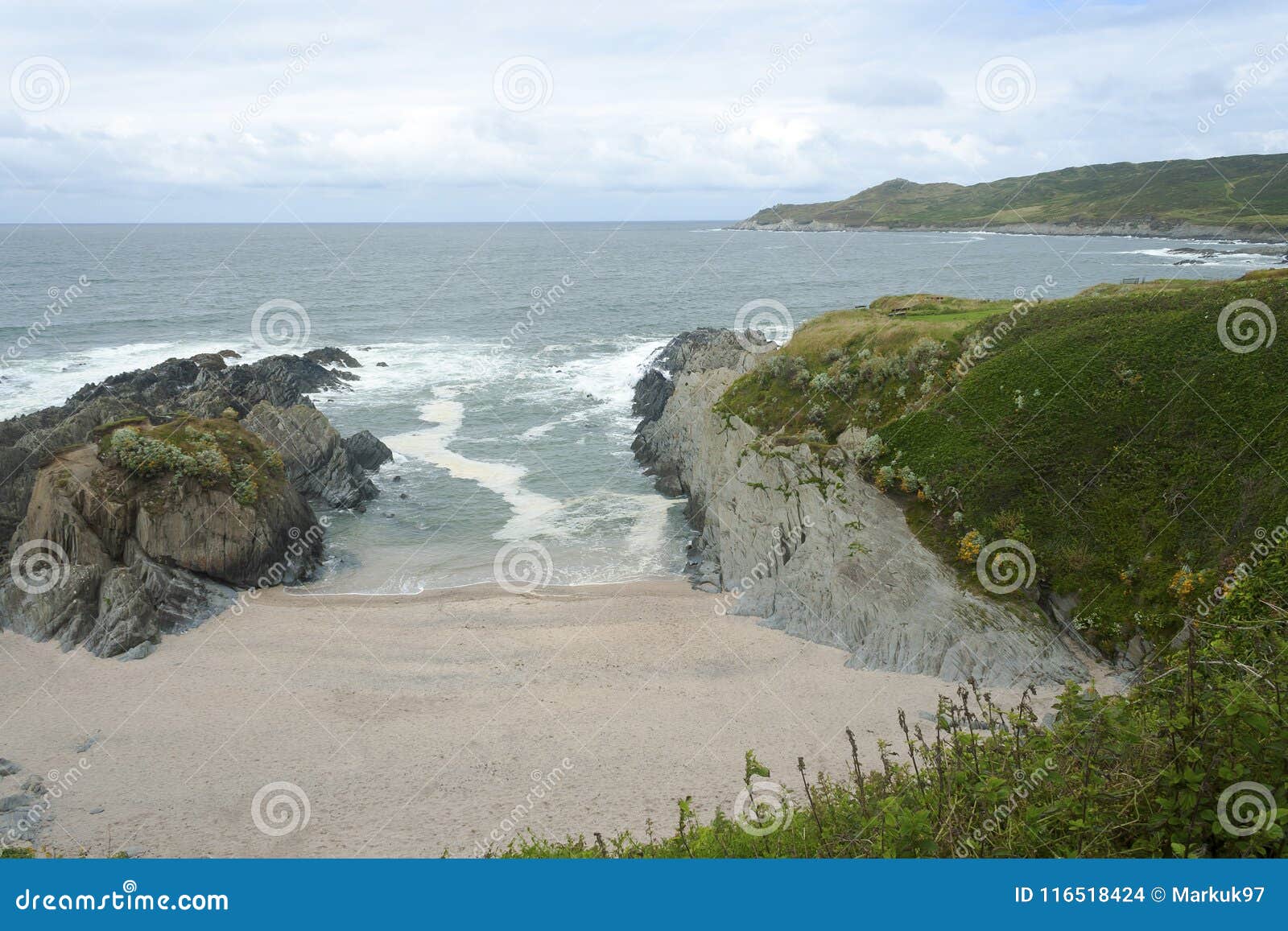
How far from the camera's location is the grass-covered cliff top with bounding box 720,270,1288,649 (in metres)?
21.2

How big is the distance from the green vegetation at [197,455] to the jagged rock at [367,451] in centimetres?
947

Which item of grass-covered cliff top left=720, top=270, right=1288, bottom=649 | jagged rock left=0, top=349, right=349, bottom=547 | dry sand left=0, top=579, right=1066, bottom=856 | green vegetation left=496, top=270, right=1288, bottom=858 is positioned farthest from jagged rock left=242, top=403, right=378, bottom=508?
grass-covered cliff top left=720, top=270, right=1288, bottom=649

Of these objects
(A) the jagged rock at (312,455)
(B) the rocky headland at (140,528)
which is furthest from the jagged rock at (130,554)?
(A) the jagged rock at (312,455)

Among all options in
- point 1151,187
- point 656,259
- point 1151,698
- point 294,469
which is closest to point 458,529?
point 294,469

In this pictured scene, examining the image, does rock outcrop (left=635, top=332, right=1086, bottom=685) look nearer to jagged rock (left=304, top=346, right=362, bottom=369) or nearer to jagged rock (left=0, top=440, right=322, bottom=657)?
jagged rock (left=0, top=440, right=322, bottom=657)

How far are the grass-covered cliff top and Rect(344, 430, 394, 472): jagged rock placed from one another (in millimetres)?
22453

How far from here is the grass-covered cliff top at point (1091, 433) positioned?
69.5 feet

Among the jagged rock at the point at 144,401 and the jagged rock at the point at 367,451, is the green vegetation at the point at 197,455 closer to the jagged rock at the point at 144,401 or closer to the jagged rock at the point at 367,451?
the jagged rock at the point at 144,401

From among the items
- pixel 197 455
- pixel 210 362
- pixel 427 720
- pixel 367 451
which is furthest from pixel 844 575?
pixel 210 362

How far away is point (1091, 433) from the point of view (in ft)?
79.7

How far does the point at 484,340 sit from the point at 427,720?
205ft

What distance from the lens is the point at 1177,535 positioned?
2139 centimetres

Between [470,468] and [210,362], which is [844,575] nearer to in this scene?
[470,468]

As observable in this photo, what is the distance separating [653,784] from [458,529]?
65.3 ft
